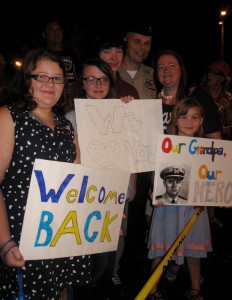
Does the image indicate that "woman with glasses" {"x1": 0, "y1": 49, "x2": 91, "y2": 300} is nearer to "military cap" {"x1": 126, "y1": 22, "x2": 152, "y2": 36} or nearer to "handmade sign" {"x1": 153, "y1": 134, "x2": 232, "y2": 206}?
"handmade sign" {"x1": 153, "y1": 134, "x2": 232, "y2": 206}

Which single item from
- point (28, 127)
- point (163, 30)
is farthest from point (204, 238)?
point (163, 30)

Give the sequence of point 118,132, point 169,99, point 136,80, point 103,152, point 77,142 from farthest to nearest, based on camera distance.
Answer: point 136,80
point 169,99
point 118,132
point 103,152
point 77,142

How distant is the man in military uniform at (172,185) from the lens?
107 inches

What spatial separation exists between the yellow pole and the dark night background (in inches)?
91.8

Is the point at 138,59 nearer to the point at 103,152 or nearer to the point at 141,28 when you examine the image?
the point at 141,28

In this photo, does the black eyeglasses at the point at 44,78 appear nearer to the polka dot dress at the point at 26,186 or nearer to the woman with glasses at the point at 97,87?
the polka dot dress at the point at 26,186

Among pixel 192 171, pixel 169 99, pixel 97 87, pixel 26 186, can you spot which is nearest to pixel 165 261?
pixel 192 171

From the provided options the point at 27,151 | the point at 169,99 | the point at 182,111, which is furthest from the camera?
the point at 169,99

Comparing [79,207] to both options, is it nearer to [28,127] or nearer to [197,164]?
[28,127]

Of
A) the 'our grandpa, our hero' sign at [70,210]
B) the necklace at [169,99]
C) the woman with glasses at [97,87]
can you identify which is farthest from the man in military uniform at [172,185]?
the necklace at [169,99]

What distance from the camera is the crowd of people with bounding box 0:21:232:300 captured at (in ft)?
6.27

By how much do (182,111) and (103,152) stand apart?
83 cm

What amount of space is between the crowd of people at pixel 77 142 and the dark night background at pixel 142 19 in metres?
0.92

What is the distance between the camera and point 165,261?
244 centimetres
